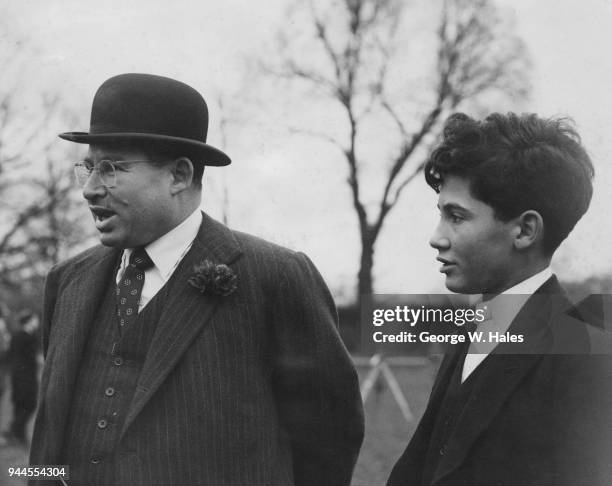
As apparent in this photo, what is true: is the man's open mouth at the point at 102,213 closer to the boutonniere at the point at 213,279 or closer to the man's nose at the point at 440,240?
the boutonniere at the point at 213,279

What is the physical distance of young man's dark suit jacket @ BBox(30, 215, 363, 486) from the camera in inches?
77.3

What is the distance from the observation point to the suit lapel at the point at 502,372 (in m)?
1.67

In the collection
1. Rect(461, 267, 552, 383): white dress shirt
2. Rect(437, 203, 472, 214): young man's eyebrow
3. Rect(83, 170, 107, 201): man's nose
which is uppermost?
Rect(83, 170, 107, 201): man's nose

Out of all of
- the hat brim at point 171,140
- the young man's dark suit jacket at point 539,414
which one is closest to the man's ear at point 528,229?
the young man's dark suit jacket at point 539,414

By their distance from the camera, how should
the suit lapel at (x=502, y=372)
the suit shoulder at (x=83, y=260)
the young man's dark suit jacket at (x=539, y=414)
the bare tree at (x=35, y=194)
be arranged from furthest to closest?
the bare tree at (x=35, y=194) < the suit shoulder at (x=83, y=260) < the suit lapel at (x=502, y=372) < the young man's dark suit jacket at (x=539, y=414)

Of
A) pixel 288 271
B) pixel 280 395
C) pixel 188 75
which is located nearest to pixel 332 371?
pixel 280 395

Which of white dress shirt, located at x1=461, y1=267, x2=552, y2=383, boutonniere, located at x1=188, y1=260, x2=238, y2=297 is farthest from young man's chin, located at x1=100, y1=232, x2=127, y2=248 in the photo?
white dress shirt, located at x1=461, y1=267, x2=552, y2=383

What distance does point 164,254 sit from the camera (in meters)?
2.17

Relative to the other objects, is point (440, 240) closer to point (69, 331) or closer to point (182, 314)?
point (182, 314)

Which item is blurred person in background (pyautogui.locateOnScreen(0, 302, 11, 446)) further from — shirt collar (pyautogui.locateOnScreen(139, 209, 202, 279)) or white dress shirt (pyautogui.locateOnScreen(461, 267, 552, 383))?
white dress shirt (pyautogui.locateOnScreen(461, 267, 552, 383))

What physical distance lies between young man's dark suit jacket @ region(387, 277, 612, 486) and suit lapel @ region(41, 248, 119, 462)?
0.98 m

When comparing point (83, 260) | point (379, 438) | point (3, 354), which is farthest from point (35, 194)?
point (83, 260)

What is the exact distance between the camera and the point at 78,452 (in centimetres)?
201

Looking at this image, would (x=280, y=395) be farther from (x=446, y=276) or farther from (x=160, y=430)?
(x=446, y=276)
